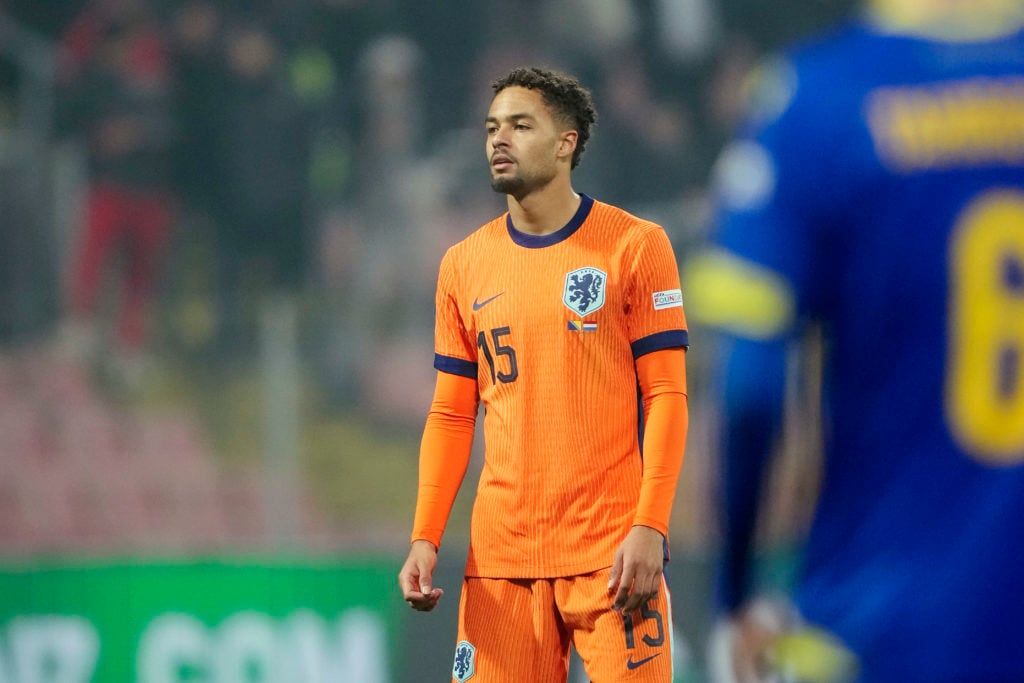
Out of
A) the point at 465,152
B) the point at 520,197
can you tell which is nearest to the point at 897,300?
the point at 520,197

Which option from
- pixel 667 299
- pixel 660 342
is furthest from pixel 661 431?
pixel 667 299

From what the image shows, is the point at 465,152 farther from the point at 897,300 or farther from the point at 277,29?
the point at 897,300

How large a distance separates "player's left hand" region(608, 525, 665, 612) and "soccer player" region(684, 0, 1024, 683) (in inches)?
47.3

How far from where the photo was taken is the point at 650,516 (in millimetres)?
3123

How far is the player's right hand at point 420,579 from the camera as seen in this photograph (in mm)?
3217

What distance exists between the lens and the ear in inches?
137

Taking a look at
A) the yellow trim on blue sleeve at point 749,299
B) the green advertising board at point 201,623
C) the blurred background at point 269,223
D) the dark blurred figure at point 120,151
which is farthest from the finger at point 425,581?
the dark blurred figure at point 120,151

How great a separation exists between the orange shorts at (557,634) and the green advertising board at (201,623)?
9.54 feet

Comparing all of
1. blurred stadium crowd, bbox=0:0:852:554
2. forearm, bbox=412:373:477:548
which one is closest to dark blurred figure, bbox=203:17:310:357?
blurred stadium crowd, bbox=0:0:852:554

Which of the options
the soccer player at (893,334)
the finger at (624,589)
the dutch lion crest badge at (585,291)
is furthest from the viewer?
the dutch lion crest badge at (585,291)

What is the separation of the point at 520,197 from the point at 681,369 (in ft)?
1.74

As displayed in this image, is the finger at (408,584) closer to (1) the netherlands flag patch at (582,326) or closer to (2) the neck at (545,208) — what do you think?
(1) the netherlands flag patch at (582,326)

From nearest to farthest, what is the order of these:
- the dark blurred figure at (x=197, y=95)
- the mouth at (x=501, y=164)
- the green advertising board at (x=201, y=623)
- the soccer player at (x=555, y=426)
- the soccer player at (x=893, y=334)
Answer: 1. the soccer player at (x=893, y=334)
2. the soccer player at (x=555, y=426)
3. the mouth at (x=501, y=164)
4. the green advertising board at (x=201, y=623)
5. the dark blurred figure at (x=197, y=95)

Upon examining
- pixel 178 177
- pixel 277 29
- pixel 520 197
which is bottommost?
pixel 520 197
